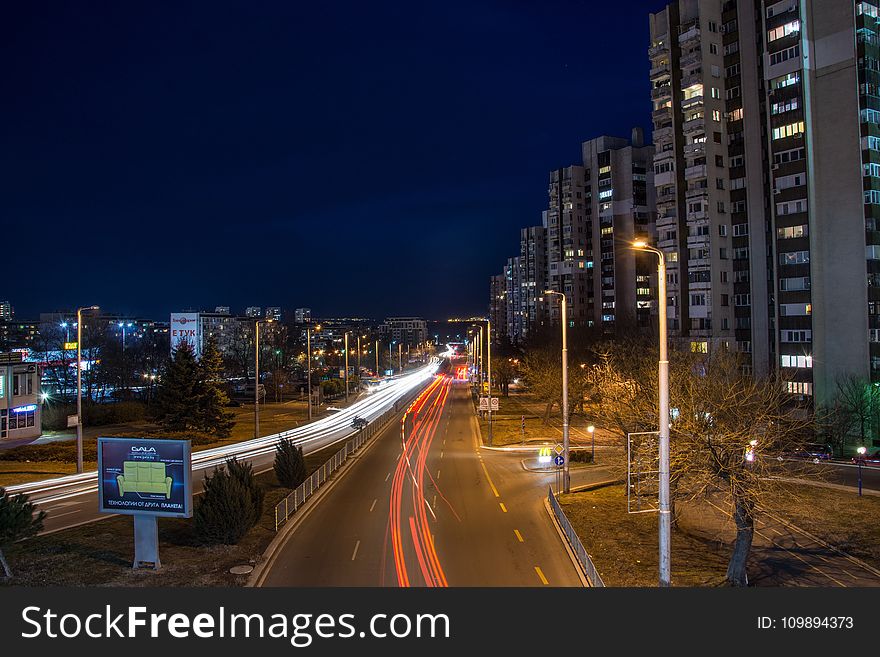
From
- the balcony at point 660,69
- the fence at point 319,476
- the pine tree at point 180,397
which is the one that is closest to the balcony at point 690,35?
the balcony at point 660,69

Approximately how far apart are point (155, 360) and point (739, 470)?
8807 centimetres

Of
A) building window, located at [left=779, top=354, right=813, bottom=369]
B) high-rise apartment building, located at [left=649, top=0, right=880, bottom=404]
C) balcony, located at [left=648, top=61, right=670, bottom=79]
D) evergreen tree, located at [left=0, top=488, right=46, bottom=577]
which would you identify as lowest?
evergreen tree, located at [left=0, top=488, right=46, bottom=577]

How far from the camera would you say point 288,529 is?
66.2 feet

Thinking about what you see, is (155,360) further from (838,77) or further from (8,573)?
(838,77)

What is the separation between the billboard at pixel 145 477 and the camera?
16.0 meters

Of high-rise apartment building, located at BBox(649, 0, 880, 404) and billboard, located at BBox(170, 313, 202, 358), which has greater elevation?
high-rise apartment building, located at BBox(649, 0, 880, 404)

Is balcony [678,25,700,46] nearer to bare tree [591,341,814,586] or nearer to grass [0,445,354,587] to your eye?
bare tree [591,341,814,586]

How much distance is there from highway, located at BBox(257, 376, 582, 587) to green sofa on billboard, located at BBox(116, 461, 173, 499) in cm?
351

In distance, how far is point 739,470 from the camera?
1492cm

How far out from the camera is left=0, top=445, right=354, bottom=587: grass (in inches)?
597

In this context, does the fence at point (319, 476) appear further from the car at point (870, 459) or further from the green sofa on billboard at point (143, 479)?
the car at point (870, 459)

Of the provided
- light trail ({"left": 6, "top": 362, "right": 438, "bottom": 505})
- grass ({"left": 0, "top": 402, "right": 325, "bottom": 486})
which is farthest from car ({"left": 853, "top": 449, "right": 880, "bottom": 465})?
grass ({"left": 0, "top": 402, "right": 325, "bottom": 486})

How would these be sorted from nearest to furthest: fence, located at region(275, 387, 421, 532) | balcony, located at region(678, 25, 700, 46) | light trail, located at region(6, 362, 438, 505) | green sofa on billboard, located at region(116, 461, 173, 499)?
green sofa on billboard, located at region(116, 461, 173, 499) → fence, located at region(275, 387, 421, 532) → light trail, located at region(6, 362, 438, 505) → balcony, located at region(678, 25, 700, 46)

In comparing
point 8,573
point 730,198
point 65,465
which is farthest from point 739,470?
point 730,198
